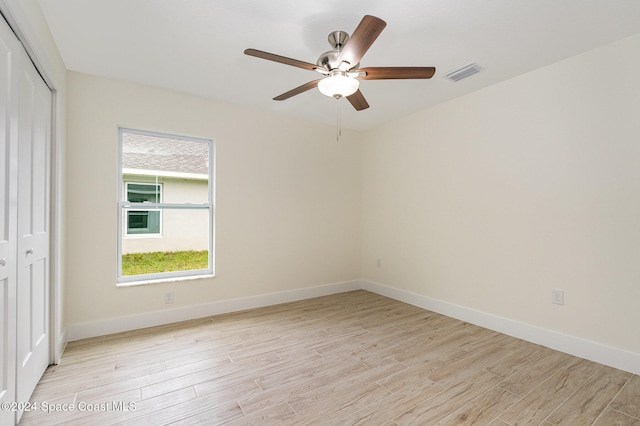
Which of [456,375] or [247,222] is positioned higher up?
[247,222]

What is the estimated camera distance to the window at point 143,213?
125 inches

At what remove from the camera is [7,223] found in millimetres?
1522

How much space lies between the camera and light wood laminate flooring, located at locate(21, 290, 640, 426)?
176 centimetres

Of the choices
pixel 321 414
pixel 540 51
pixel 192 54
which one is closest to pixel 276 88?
pixel 192 54

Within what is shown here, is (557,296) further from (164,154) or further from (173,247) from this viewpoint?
(164,154)

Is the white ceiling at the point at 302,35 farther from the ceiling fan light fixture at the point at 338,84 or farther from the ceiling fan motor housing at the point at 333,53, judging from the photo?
the ceiling fan light fixture at the point at 338,84

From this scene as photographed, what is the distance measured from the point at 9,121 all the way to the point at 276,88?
7.13ft

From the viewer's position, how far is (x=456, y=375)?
220 cm

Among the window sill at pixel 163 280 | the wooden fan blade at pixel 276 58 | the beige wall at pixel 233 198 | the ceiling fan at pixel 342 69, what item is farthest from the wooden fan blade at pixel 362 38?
the window sill at pixel 163 280

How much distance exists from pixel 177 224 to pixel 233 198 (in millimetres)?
703

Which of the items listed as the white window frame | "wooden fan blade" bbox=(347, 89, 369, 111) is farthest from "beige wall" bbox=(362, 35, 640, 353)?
the white window frame

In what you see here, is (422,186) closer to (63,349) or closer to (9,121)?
A: (9,121)

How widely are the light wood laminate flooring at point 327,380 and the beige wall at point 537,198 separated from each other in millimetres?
480

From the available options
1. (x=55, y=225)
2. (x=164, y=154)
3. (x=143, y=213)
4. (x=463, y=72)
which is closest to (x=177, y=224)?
(x=143, y=213)
